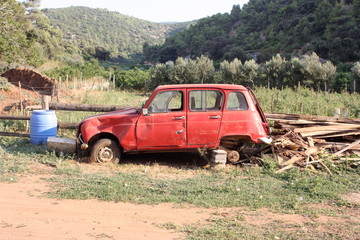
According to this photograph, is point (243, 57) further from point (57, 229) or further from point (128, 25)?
point (128, 25)

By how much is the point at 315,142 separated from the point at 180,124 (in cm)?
316

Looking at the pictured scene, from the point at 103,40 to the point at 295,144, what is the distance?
123640mm

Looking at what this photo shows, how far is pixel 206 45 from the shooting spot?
8350cm

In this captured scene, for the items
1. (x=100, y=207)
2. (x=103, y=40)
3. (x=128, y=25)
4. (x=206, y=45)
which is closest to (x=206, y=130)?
(x=100, y=207)

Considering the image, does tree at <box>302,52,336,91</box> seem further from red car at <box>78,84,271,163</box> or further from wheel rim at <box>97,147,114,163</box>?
wheel rim at <box>97,147,114,163</box>

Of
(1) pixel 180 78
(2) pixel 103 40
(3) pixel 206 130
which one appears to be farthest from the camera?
(2) pixel 103 40

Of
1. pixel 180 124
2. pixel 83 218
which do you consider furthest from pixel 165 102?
pixel 83 218

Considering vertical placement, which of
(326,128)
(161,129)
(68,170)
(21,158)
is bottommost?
(68,170)

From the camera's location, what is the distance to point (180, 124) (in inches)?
303

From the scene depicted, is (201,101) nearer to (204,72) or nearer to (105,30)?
(204,72)

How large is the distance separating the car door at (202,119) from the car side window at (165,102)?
0.27m

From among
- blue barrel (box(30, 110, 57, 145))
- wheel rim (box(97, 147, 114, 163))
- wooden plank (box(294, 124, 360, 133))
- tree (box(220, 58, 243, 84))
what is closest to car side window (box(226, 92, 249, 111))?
wooden plank (box(294, 124, 360, 133))

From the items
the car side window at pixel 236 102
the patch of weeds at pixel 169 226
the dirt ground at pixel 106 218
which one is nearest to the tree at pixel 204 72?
the car side window at pixel 236 102

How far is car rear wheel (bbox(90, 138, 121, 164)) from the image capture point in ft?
25.6
